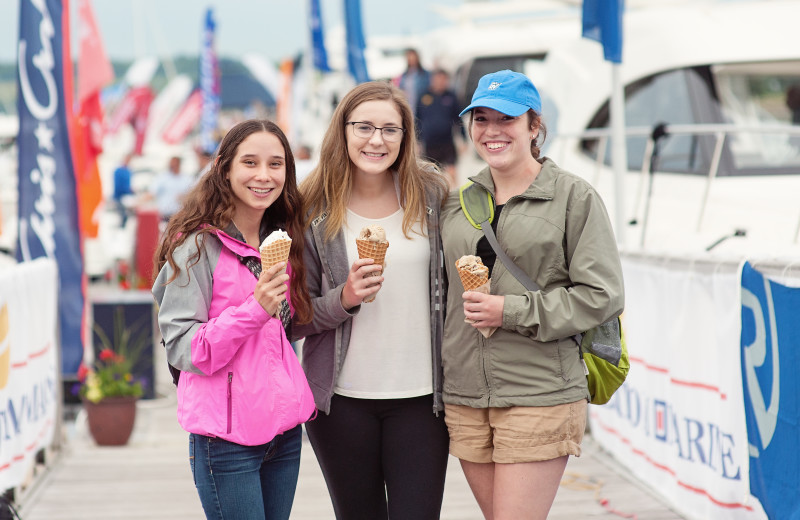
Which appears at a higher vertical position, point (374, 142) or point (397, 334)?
point (374, 142)

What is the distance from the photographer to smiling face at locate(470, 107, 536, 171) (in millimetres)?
3379

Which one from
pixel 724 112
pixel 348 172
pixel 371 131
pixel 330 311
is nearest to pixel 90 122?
pixel 724 112

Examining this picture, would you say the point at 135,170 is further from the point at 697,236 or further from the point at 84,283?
the point at 697,236

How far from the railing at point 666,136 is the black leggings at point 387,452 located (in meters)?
3.44

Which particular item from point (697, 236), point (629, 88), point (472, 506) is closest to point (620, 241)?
point (697, 236)

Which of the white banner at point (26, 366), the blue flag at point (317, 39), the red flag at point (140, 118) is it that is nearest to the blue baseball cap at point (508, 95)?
the white banner at point (26, 366)

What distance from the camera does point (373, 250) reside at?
3.36 meters

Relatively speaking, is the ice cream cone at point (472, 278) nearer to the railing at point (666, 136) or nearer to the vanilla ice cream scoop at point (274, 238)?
the vanilla ice cream scoop at point (274, 238)

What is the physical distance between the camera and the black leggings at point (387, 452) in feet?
11.7

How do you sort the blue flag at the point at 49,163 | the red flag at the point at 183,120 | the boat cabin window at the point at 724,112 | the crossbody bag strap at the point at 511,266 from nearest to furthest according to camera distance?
1. the crossbody bag strap at the point at 511,266
2. the blue flag at the point at 49,163
3. the boat cabin window at the point at 724,112
4. the red flag at the point at 183,120

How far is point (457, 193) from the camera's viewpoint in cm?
367

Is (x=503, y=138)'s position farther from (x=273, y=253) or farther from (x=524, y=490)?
(x=524, y=490)

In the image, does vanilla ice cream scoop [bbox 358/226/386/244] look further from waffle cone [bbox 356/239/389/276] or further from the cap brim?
the cap brim

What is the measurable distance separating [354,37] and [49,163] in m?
9.15
